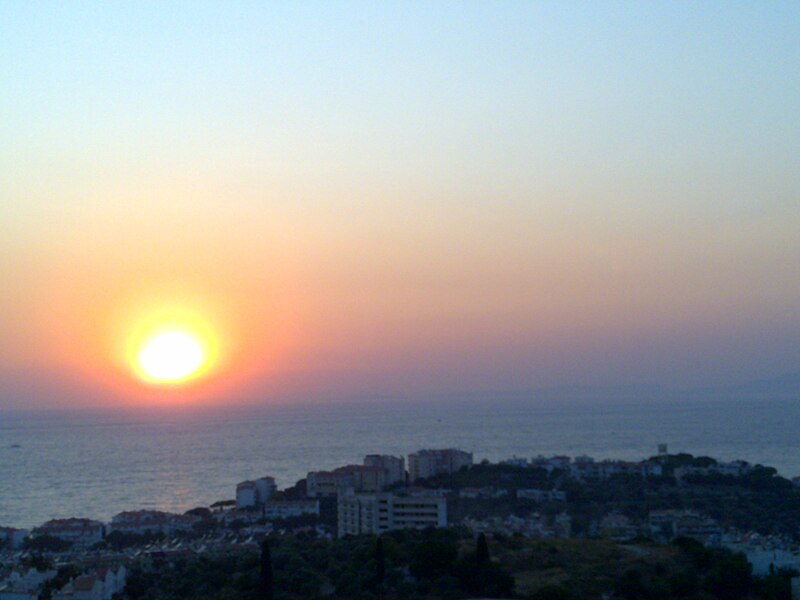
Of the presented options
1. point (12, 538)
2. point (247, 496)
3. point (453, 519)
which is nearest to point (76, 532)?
point (12, 538)

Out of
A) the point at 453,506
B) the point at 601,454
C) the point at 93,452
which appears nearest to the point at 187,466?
the point at 93,452

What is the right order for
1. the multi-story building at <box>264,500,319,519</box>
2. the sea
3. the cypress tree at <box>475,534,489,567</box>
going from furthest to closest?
the sea < the multi-story building at <box>264,500,319,519</box> < the cypress tree at <box>475,534,489,567</box>

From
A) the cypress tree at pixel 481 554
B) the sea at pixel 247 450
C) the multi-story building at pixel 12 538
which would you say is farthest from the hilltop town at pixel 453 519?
the sea at pixel 247 450

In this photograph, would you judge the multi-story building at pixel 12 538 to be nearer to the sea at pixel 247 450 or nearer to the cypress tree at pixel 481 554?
the sea at pixel 247 450

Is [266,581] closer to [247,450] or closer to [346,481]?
[346,481]

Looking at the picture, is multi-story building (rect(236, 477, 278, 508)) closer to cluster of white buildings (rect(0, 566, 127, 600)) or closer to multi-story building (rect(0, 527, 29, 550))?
multi-story building (rect(0, 527, 29, 550))

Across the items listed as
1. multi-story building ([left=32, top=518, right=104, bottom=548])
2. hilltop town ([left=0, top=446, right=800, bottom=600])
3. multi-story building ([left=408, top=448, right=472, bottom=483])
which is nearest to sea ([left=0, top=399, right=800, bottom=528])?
multi-story building ([left=32, top=518, right=104, bottom=548])
